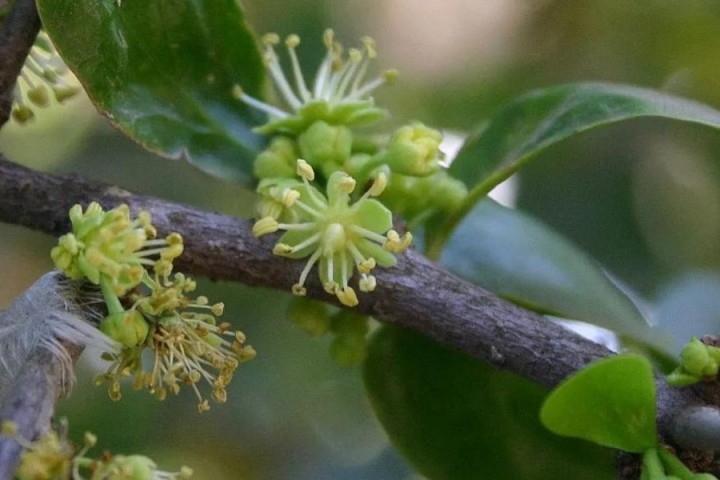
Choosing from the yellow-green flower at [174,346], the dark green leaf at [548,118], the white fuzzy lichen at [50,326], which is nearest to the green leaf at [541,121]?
the dark green leaf at [548,118]

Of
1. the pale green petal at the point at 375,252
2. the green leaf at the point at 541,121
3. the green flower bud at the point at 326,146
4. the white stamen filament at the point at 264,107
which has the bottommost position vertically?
the pale green petal at the point at 375,252

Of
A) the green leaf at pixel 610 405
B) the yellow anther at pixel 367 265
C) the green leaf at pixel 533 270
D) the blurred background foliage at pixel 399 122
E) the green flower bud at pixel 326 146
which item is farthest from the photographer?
the blurred background foliage at pixel 399 122

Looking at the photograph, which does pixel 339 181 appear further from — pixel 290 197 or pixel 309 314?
pixel 309 314

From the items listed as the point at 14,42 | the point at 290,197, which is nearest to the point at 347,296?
the point at 290,197

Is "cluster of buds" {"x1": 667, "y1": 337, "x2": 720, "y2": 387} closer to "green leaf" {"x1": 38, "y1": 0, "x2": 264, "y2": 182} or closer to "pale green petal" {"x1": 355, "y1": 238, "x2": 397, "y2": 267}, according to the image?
"pale green petal" {"x1": 355, "y1": 238, "x2": 397, "y2": 267}

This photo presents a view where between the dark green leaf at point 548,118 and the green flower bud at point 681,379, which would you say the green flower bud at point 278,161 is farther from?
the green flower bud at point 681,379

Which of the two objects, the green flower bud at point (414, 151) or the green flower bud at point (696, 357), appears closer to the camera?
the green flower bud at point (696, 357)

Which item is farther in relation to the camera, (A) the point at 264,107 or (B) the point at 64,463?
(A) the point at 264,107
